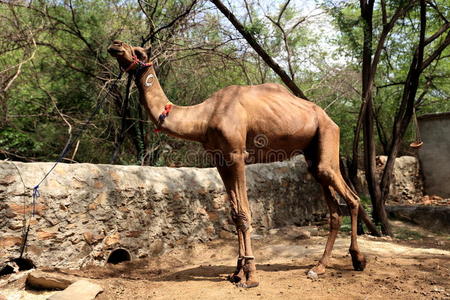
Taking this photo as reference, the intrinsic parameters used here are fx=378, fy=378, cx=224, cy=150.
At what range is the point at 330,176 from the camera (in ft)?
13.1

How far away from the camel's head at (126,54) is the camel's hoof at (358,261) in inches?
115

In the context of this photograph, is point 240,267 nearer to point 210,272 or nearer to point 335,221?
point 210,272

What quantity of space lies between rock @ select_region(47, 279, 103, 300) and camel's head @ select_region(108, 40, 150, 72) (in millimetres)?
2007

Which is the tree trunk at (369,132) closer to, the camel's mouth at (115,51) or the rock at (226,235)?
the rock at (226,235)

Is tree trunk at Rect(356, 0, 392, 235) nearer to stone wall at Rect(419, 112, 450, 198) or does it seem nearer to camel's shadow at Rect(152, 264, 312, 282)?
camel's shadow at Rect(152, 264, 312, 282)

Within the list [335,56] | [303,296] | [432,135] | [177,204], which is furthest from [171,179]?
[432,135]

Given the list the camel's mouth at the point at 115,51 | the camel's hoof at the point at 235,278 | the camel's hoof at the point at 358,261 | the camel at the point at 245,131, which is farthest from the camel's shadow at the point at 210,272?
the camel's mouth at the point at 115,51

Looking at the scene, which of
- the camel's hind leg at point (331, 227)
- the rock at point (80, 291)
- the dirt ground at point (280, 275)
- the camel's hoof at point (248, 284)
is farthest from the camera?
the camel's hind leg at point (331, 227)

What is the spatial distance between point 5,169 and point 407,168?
457 inches

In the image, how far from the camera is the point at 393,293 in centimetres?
330

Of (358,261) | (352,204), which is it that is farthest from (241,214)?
(358,261)

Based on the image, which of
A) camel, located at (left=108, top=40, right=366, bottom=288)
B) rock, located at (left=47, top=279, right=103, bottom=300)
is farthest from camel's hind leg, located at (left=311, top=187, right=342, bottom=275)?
rock, located at (left=47, top=279, right=103, bottom=300)

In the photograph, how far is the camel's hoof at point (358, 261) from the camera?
397 cm

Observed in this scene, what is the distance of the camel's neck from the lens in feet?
12.0
